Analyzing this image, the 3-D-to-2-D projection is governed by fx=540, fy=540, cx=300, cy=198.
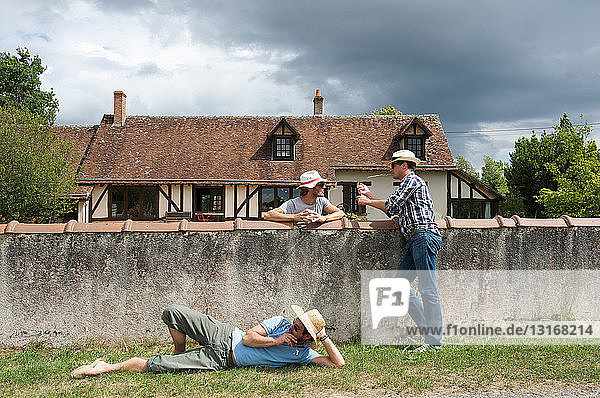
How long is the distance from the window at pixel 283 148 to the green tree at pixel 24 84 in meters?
15.4

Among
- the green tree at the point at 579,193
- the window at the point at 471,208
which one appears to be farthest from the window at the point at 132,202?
the green tree at the point at 579,193

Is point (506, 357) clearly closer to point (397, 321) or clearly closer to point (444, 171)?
point (397, 321)

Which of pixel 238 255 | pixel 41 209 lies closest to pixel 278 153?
pixel 41 209

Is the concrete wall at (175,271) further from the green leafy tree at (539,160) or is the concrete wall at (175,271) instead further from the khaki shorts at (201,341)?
the green leafy tree at (539,160)

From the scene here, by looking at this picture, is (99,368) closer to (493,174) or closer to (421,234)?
(421,234)

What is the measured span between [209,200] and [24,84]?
55.1 feet

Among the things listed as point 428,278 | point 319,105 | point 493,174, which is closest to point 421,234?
point 428,278

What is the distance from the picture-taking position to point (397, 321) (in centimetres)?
580

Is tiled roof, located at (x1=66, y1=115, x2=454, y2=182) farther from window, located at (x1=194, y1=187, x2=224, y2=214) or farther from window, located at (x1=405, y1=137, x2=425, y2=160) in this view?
window, located at (x1=194, y1=187, x2=224, y2=214)

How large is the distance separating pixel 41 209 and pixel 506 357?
16930mm

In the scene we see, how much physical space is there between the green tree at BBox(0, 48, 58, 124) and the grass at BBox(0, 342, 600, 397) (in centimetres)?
3085

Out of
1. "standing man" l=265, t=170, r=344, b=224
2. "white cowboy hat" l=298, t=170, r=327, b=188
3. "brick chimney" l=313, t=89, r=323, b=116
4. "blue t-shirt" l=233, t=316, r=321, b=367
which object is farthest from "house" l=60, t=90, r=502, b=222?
"blue t-shirt" l=233, t=316, r=321, b=367

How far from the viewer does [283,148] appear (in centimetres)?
2569

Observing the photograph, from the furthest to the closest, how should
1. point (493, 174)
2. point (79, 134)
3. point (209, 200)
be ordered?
1. point (493, 174)
2. point (79, 134)
3. point (209, 200)
